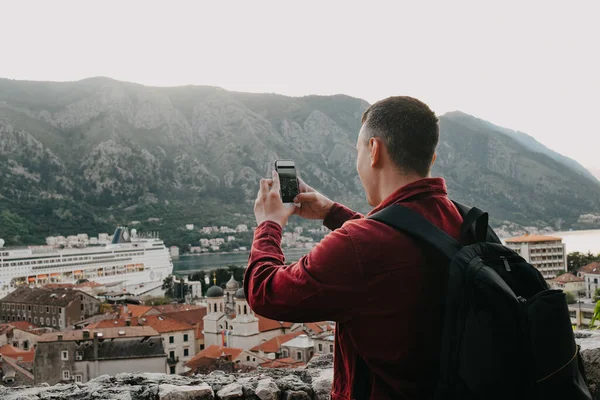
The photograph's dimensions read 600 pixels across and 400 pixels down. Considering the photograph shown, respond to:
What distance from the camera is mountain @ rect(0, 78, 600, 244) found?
10188cm

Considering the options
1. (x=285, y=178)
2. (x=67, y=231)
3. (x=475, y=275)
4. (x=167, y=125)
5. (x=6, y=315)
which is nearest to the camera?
(x=475, y=275)

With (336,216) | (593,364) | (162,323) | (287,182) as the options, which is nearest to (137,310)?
(162,323)

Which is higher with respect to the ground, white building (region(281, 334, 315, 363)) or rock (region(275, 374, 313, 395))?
rock (region(275, 374, 313, 395))

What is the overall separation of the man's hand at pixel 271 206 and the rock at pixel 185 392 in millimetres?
1152

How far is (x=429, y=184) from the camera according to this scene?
1.11 m

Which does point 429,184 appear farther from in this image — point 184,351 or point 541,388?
point 184,351

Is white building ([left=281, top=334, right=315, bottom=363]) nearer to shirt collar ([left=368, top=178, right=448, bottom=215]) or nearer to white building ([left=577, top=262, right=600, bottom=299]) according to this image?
white building ([left=577, top=262, right=600, bottom=299])

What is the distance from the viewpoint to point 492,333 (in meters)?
0.97

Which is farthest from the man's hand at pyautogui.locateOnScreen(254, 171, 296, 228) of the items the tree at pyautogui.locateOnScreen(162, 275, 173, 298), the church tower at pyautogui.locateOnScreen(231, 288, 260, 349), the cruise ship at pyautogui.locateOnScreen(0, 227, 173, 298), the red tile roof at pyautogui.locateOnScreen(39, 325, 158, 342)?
the cruise ship at pyautogui.locateOnScreen(0, 227, 173, 298)

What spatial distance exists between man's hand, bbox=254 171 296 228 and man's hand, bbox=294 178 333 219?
11 centimetres

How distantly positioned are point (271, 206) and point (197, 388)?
1211mm

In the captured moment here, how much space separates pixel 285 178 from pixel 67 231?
101668 mm

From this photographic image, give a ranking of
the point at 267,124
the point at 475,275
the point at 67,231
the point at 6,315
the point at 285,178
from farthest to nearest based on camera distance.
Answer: the point at 267,124
the point at 67,231
the point at 6,315
the point at 285,178
the point at 475,275

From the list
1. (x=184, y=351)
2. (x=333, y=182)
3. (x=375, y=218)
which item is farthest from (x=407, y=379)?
(x=333, y=182)
